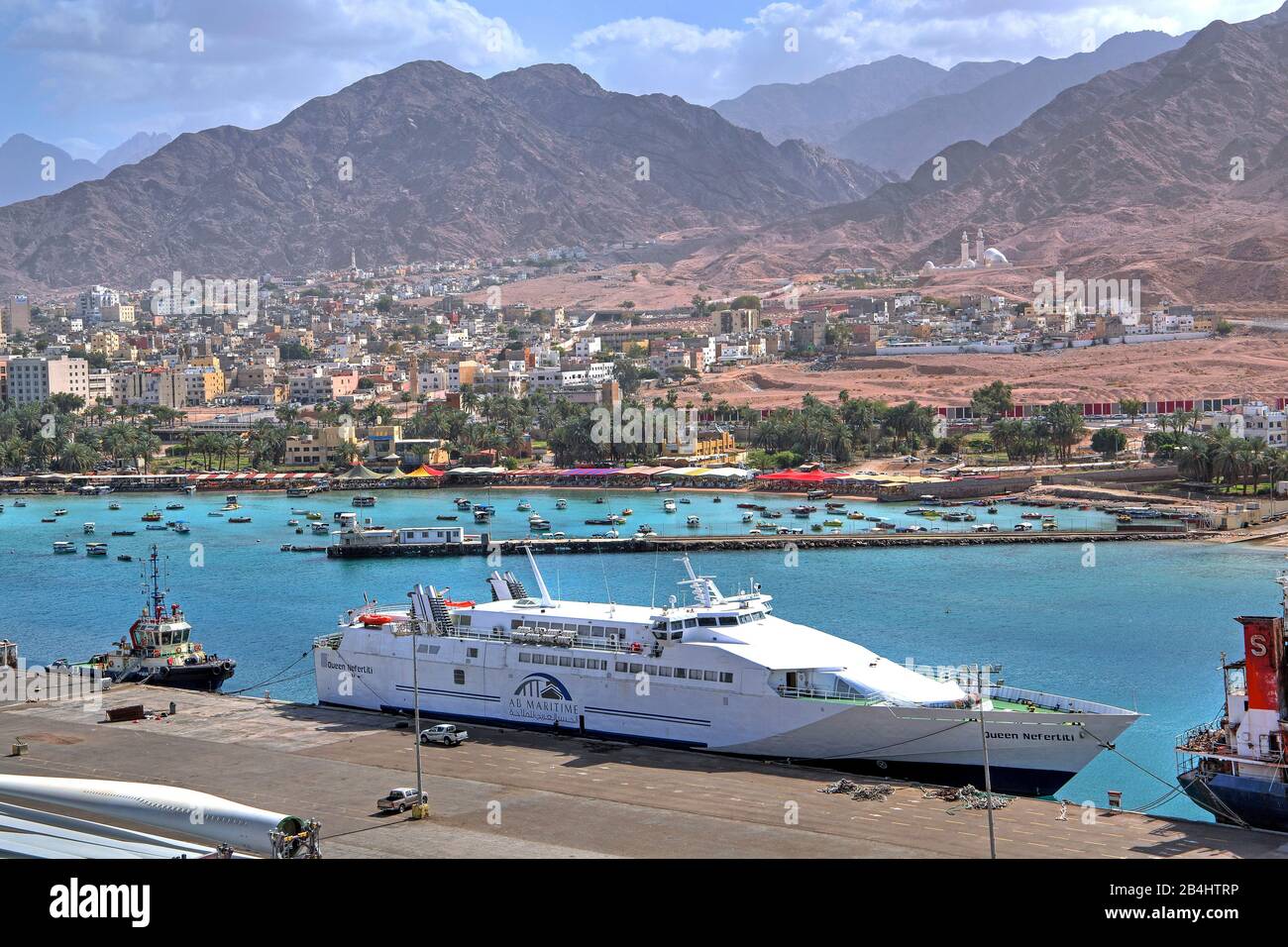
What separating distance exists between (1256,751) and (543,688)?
15625 mm

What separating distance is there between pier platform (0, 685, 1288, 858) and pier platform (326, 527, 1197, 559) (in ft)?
133

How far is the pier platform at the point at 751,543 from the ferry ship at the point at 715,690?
38935 millimetres

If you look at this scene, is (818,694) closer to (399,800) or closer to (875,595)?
(399,800)

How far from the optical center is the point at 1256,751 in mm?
28016

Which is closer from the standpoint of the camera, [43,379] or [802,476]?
[802,476]

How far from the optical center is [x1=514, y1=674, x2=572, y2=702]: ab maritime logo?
36.4 metres

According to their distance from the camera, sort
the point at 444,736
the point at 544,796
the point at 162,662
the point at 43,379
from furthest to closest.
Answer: the point at 43,379, the point at 162,662, the point at 444,736, the point at 544,796

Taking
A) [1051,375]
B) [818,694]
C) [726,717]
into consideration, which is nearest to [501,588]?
[726,717]

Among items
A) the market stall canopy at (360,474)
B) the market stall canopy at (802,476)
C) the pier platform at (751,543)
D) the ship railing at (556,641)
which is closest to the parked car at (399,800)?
the ship railing at (556,641)

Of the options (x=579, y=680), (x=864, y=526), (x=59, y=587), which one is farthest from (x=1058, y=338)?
(x=579, y=680)

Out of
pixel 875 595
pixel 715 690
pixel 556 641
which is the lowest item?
pixel 875 595

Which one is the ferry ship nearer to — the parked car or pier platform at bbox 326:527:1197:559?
the parked car

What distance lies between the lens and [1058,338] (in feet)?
563

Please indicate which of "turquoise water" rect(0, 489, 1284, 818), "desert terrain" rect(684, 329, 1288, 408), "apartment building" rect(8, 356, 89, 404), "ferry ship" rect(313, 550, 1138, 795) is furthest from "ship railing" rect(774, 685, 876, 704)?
"apartment building" rect(8, 356, 89, 404)
